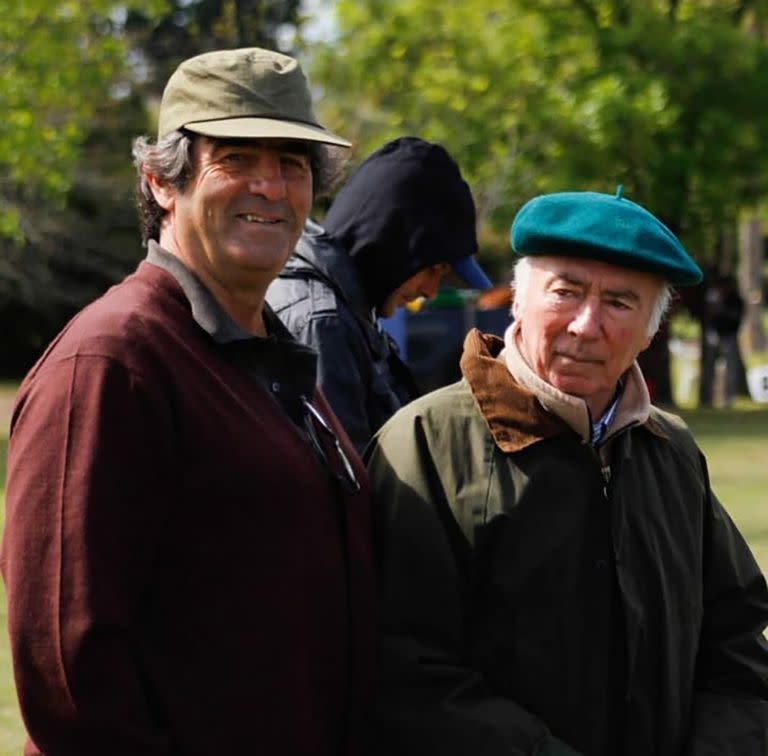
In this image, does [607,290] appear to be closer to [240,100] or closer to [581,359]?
[581,359]

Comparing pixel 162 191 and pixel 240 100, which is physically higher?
pixel 240 100

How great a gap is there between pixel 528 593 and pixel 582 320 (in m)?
0.49

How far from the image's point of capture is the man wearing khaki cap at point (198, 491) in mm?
2500

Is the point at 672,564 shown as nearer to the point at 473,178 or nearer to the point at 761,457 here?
the point at 761,457

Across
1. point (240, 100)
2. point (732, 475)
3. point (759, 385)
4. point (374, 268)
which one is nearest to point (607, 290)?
point (240, 100)

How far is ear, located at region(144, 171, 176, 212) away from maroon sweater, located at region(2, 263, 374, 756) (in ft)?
0.49

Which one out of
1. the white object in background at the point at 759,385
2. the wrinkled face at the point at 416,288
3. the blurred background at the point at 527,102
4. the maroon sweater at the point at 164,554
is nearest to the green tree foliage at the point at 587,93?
the blurred background at the point at 527,102

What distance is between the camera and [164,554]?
2.58 meters

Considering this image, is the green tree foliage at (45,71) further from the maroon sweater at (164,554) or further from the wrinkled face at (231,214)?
the maroon sweater at (164,554)

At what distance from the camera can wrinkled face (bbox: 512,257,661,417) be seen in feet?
9.78

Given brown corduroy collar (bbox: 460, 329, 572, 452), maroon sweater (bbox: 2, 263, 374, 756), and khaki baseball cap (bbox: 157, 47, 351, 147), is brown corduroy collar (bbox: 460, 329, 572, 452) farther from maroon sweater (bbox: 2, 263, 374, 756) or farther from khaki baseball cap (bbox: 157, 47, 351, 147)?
khaki baseball cap (bbox: 157, 47, 351, 147)

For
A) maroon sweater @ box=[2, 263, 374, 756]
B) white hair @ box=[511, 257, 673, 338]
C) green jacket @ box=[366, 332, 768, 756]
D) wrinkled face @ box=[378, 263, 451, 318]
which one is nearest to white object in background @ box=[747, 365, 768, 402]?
wrinkled face @ box=[378, 263, 451, 318]

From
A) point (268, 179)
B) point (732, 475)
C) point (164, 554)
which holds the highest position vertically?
point (268, 179)

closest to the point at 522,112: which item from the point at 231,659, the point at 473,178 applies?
the point at 473,178
